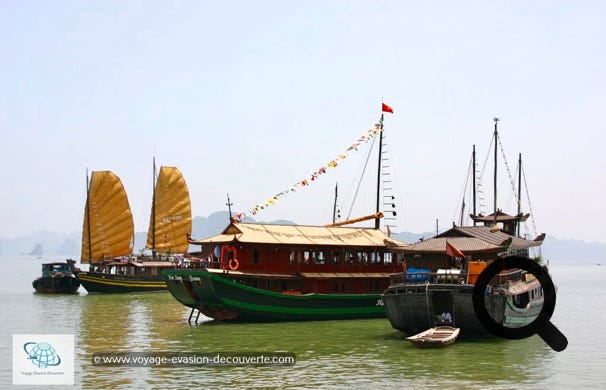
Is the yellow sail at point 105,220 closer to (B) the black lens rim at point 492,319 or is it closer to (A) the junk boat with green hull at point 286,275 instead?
(A) the junk boat with green hull at point 286,275

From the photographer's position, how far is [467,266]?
97.0 ft

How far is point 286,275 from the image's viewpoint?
36312mm

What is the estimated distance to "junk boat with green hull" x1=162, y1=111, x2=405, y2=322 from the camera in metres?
34.5

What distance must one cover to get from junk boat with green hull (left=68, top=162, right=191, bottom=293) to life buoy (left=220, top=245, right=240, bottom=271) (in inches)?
1170

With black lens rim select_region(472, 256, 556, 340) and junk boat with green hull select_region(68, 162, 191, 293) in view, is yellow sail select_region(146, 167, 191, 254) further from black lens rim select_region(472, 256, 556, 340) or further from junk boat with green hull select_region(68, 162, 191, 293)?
black lens rim select_region(472, 256, 556, 340)

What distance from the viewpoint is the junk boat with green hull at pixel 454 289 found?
90.4 feet

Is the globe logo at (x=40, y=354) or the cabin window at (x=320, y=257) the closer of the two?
the globe logo at (x=40, y=354)

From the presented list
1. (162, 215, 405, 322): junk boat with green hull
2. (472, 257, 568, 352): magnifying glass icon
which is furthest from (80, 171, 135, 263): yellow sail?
(472, 257, 568, 352): magnifying glass icon

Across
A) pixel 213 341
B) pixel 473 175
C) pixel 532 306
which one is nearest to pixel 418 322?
pixel 532 306

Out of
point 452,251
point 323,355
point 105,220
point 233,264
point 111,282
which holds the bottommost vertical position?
point 323,355

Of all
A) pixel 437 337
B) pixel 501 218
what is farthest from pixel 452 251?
pixel 501 218

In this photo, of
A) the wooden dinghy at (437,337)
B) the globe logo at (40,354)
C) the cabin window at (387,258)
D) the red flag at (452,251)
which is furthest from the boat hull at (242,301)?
the globe logo at (40,354)

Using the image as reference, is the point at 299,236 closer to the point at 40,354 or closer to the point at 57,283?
the point at 40,354

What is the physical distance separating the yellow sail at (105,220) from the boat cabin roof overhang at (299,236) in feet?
114
